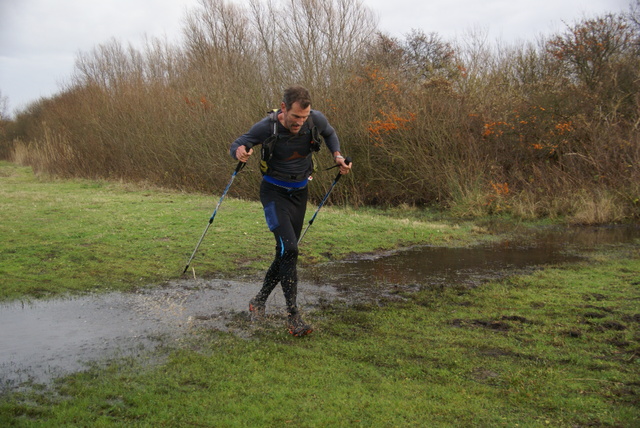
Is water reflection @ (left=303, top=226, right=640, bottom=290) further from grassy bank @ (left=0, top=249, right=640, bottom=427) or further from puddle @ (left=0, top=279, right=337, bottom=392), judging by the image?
grassy bank @ (left=0, top=249, right=640, bottom=427)

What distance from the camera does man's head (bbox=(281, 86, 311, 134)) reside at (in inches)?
235

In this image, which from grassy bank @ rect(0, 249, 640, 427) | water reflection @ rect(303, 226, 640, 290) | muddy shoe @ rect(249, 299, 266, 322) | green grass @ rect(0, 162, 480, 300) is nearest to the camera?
grassy bank @ rect(0, 249, 640, 427)

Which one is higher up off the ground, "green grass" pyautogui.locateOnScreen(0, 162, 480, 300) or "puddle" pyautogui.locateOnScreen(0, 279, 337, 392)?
"green grass" pyautogui.locateOnScreen(0, 162, 480, 300)

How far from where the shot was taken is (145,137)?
992 inches

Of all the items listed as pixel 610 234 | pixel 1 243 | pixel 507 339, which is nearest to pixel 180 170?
pixel 1 243

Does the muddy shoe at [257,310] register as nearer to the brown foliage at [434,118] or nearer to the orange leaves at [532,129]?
the brown foliage at [434,118]

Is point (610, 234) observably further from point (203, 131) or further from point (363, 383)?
point (203, 131)

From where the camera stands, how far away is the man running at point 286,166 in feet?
20.2

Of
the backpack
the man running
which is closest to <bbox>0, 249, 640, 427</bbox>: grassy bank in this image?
the man running

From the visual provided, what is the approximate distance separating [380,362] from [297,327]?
3.60ft

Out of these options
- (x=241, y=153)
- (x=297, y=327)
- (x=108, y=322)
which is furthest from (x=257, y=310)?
(x=241, y=153)

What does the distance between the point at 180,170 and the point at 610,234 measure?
15836mm

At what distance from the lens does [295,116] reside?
19.9 ft

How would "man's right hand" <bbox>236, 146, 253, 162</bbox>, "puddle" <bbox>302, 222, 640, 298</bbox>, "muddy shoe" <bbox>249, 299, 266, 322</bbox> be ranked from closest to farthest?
"man's right hand" <bbox>236, 146, 253, 162</bbox> < "muddy shoe" <bbox>249, 299, 266, 322</bbox> < "puddle" <bbox>302, 222, 640, 298</bbox>
